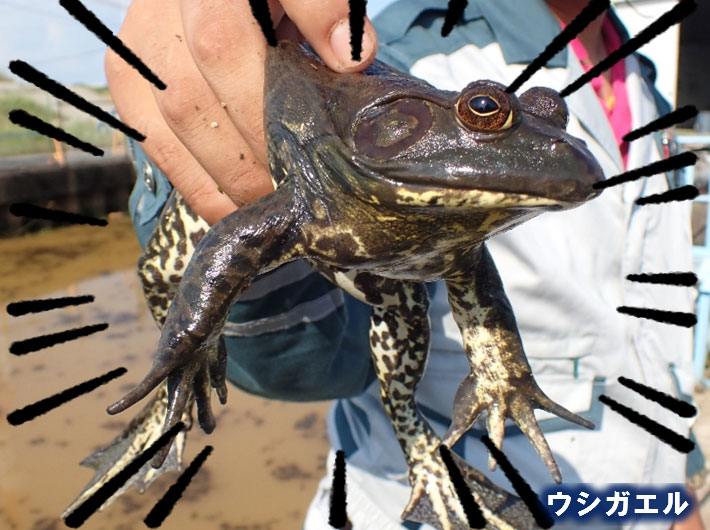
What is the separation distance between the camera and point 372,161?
1.21 m

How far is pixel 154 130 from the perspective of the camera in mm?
1729

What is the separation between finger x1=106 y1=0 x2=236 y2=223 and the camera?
1.69 meters

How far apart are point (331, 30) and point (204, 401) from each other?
976mm

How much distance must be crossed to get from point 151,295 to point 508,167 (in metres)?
1.51

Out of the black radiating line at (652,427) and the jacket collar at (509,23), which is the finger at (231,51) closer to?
the black radiating line at (652,427)

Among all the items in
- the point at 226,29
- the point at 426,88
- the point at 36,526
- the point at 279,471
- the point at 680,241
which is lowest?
the point at 36,526

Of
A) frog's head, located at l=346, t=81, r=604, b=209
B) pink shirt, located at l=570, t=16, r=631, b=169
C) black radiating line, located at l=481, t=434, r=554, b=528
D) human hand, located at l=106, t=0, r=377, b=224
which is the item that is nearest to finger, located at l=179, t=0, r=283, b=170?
human hand, located at l=106, t=0, r=377, b=224

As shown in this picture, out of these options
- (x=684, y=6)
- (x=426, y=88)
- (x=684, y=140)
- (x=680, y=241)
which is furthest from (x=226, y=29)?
(x=684, y=140)

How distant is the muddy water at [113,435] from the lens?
5152 mm

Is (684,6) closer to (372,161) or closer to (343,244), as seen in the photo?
(372,161)

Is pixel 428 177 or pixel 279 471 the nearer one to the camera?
pixel 428 177

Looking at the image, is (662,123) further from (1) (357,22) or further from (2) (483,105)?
(1) (357,22)

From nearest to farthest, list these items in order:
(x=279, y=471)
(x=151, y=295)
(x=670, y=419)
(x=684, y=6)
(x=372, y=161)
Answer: (x=684, y=6), (x=372, y=161), (x=151, y=295), (x=670, y=419), (x=279, y=471)

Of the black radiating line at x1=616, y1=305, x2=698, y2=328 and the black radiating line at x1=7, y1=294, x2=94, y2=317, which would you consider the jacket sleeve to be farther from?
the black radiating line at x1=616, y1=305, x2=698, y2=328
